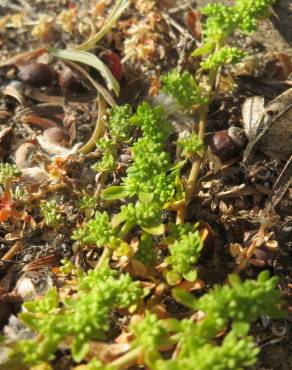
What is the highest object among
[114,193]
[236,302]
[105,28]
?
[105,28]

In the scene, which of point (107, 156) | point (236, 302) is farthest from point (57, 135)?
point (236, 302)

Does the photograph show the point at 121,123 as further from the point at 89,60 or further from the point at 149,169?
the point at 89,60

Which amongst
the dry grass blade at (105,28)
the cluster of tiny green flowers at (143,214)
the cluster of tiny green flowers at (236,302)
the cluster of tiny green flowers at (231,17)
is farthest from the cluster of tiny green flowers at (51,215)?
the cluster of tiny green flowers at (231,17)

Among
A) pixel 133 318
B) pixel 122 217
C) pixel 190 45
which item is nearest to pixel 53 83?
pixel 190 45

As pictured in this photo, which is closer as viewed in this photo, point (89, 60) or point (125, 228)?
point (125, 228)

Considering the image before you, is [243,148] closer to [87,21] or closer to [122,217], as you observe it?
[122,217]

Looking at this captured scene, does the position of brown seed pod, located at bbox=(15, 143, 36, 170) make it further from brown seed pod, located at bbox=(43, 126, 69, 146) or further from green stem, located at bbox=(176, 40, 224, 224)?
green stem, located at bbox=(176, 40, 224, 224)
